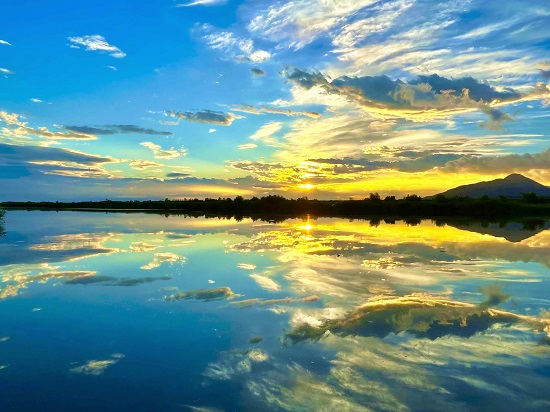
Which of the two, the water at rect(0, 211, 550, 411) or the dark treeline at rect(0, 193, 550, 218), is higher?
the dark treeline at rect(0, 193, 550, 218)

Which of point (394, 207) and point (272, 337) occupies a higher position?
point (394, 207)

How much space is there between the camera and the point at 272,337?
905 cm

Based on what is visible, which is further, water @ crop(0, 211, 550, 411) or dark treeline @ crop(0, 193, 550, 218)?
dark treeline @ crop(0, 193, 550, 218)

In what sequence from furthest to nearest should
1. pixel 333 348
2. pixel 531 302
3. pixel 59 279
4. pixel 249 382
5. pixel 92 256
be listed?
pixel 92 256 < pixel 59 279 < pixel 531 302 < pixel 333 348 < pixel 249 382

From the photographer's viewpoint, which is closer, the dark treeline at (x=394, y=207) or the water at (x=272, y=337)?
the water at (x=272, y=337)

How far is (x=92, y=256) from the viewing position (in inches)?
825

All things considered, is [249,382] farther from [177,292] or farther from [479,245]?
[479,245]

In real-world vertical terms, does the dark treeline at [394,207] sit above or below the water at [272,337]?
above

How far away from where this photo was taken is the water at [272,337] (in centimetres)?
645

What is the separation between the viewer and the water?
645cm

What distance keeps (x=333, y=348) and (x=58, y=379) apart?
4.94m

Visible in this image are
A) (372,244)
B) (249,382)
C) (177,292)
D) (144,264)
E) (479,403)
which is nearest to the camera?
(479,403)

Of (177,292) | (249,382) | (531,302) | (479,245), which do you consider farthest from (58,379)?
(479,245)

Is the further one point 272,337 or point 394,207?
point 394,207
